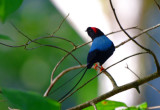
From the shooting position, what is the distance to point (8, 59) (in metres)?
7.92

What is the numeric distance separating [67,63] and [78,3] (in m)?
4.41

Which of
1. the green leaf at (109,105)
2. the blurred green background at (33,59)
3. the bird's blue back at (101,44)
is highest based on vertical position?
the blurred green background at (33,59)

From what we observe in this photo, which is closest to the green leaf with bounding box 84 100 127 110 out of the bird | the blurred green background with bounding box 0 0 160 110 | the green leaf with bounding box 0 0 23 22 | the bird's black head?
the bird

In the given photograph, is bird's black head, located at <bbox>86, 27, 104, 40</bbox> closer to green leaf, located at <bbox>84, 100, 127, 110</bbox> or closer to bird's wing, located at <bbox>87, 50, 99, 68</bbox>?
bird's wing, located at <bbox>87, 50, 99, 68</bbox>

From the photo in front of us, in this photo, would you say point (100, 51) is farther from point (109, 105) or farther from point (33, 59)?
Answer: point (33, 59)

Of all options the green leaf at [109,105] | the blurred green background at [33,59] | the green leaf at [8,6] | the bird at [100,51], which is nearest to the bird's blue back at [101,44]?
the bird at [100,51]

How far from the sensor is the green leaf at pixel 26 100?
466mm

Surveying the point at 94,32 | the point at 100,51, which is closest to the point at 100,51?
the point at 100,51

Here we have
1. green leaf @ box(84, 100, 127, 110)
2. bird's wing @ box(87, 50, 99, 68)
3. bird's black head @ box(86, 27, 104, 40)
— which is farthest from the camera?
bird's black head @ box(86, 27, 104, 40)

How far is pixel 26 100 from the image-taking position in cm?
49

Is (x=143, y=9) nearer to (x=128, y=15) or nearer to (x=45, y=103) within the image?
(x=128, y=15)

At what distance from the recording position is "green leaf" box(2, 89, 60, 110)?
466 mm

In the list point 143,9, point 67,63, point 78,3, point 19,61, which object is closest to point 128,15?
point 143,9

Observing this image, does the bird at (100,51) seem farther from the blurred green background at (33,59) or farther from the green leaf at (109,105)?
the blurred green background at (33,59)
